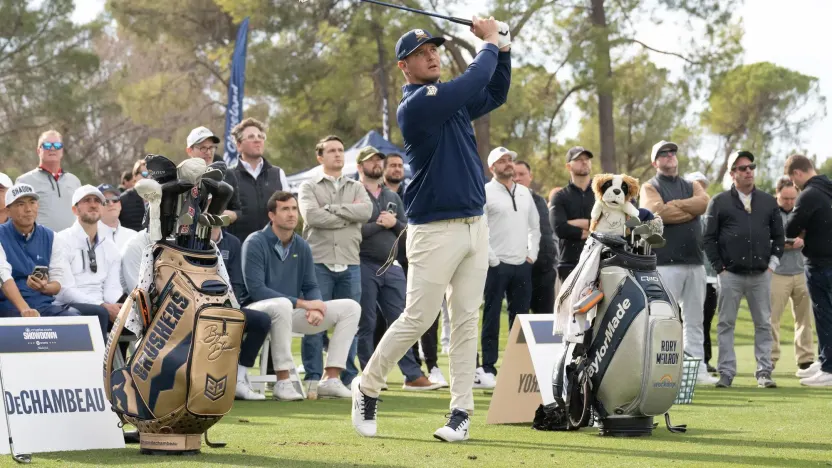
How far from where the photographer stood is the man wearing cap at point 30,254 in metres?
8.77

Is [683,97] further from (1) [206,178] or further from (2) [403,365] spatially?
(1) [206,178]

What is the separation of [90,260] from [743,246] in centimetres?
606

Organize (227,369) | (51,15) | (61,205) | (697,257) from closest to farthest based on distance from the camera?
(227,369), (61,205), (697,257), (51,15)

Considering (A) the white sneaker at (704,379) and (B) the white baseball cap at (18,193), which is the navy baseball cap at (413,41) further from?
(A) the white sneaker at (704,379)

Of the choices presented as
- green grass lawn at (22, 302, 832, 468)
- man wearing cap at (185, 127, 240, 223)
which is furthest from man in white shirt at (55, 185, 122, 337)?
green grass lawn at (22, 302, 832, 468)

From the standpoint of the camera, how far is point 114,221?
11.1 m

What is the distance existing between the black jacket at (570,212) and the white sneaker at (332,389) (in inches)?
117

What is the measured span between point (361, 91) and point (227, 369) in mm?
25879

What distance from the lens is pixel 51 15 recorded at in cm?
3123

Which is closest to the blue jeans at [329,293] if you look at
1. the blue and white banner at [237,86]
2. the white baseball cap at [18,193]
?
the white baseball cap at [18,193]

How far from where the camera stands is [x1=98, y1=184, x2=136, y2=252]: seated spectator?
10820 mm

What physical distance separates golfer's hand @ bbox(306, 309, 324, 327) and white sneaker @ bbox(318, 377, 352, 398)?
0.53 m

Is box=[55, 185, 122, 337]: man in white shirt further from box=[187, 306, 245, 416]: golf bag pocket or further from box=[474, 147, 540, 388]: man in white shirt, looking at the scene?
box=[474, 147, 540, 388]: man in white shirt

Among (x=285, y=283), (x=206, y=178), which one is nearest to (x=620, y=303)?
(x=206, y=178)
